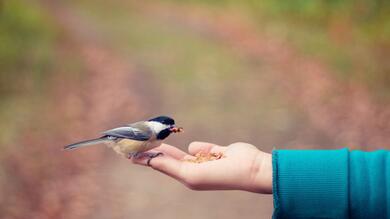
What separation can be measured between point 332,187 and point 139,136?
0.56 m

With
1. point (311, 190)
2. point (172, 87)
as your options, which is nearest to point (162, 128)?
point (311, 190)

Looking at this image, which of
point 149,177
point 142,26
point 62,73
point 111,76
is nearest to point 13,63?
point 62,73

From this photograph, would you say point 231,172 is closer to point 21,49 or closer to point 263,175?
point 263,175

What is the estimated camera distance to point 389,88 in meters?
2.46

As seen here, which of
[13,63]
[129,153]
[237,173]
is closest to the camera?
[237,173]

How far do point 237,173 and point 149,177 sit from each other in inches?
52.9

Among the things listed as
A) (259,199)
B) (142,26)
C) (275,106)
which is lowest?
(259,199)

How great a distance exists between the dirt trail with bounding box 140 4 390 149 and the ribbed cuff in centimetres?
142

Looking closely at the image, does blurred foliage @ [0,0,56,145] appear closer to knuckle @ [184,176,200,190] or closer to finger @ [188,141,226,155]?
finger @ [188,141,226,155]

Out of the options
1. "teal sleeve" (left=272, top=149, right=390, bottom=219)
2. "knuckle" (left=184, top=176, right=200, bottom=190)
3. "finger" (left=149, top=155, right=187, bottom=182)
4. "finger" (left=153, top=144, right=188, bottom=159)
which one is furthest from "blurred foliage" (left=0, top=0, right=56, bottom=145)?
"teal sleeve" (left=272, top=149, right=390, bottom=219)

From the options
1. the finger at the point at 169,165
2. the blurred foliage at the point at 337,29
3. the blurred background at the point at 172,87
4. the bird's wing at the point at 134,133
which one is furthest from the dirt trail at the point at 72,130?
the finger at the point at 169,165

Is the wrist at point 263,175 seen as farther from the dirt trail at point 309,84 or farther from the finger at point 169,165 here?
the dirt trail at point 309,84

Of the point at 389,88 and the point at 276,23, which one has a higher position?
the point at 276,23

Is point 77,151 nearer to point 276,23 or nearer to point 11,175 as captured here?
point 11,175
